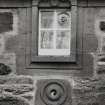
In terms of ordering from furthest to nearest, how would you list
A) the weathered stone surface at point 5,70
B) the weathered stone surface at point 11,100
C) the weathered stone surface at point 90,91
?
1. the weathered stone surface at point 5,70
2. the weathered stone surface at point 11,100
3. the weathered stone surface at point 90,91

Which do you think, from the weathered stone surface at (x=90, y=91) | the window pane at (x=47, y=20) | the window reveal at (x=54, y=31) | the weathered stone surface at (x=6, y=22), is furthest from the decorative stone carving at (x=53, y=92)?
the weathered stone surface at (x=6, y=22)

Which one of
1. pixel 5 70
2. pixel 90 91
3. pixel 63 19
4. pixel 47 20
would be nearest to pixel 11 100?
pixel 5 70

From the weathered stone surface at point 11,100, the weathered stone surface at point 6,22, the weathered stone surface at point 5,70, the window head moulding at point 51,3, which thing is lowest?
the weathered stone surface at point 11,100

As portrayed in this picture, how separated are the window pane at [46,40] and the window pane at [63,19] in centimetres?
22

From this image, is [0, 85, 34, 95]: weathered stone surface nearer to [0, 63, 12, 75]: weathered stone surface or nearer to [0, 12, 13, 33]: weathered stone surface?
[0, 63, 12, 75]: weathered stone surface

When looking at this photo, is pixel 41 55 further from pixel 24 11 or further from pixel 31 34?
pixel 24 11

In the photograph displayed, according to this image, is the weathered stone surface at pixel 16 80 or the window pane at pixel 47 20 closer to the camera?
the weathered stone surface at pixel 16 80

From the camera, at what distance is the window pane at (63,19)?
580 centimetres

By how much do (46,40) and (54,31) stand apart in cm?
20

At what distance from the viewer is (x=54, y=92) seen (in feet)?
18.4

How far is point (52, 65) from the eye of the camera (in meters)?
5.68

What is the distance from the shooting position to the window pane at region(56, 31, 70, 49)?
5.78 m

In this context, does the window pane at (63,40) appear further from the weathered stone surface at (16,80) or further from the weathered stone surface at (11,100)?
the weathered stone surface at (11,100)

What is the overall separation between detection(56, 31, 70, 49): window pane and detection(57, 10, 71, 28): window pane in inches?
4.7
